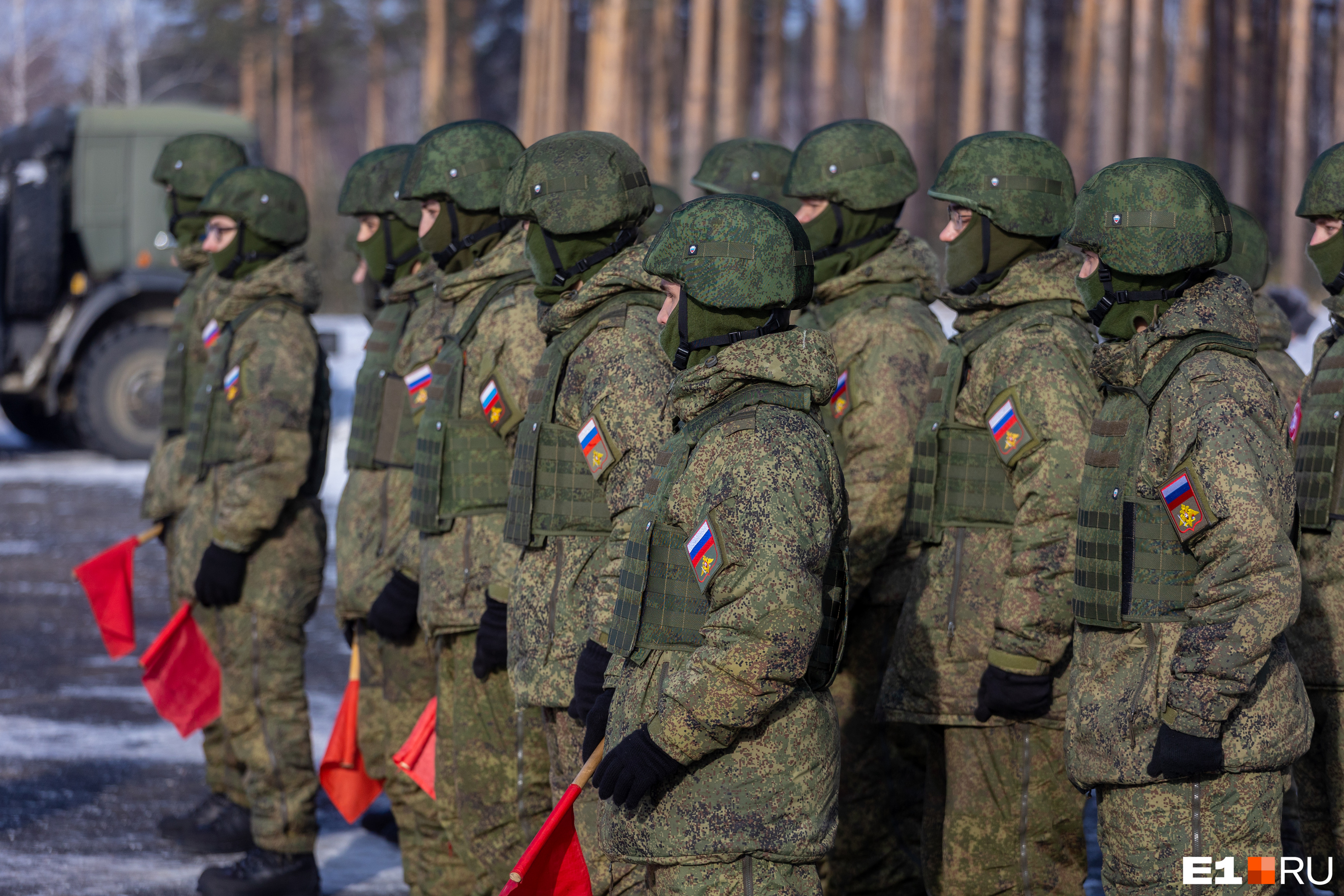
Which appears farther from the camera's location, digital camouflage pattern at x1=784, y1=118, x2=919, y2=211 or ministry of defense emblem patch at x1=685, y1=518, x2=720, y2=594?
digital camouflage pattern at x1=784, y1=118, x2=919, y2=211

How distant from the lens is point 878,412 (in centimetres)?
520

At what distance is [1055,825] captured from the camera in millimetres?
4477

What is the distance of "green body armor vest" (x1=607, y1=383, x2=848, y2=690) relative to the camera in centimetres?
334

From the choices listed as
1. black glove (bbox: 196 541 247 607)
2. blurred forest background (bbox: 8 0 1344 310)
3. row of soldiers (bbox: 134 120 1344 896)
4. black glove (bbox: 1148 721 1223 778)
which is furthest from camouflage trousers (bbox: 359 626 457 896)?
blurred forest background (bbox: 8 0 1344 310)

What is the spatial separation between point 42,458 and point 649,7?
23292mm

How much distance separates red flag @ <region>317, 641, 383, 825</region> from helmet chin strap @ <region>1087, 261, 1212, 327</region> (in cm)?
306

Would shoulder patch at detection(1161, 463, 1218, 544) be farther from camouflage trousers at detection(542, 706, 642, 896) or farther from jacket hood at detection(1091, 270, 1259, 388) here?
camouflage trousers at detection(542, 706, 642, 896)

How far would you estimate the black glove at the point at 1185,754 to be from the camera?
3.50 metres

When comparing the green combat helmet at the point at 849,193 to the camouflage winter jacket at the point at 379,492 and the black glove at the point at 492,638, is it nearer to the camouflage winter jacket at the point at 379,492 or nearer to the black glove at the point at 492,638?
the camouflage winter jacket at the point at 379,492

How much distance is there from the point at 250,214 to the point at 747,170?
2.27 meters

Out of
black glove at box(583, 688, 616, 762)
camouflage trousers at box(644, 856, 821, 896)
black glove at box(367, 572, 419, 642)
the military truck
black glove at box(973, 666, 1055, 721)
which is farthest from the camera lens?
the military truck

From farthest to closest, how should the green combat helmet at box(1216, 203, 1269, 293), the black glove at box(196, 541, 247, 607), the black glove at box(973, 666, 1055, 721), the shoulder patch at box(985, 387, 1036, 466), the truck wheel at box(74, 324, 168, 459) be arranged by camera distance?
1. the truck wheel at box(74, 324, 168, 459)
2. the green combat helmet at box(1216, 203, 1269, 293)
3. the black glove at box(196, 541, 247, 607)
4. the shoulder patch at box(985, 387, 1036, 466)
5. the black glove at box(973, 666, 1055, 721)

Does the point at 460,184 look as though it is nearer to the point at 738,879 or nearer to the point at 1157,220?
the point at 1157,220

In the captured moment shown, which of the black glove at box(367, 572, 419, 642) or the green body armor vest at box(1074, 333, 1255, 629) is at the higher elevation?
the green body armor vest at box(1074, 333, 1255, 629)
